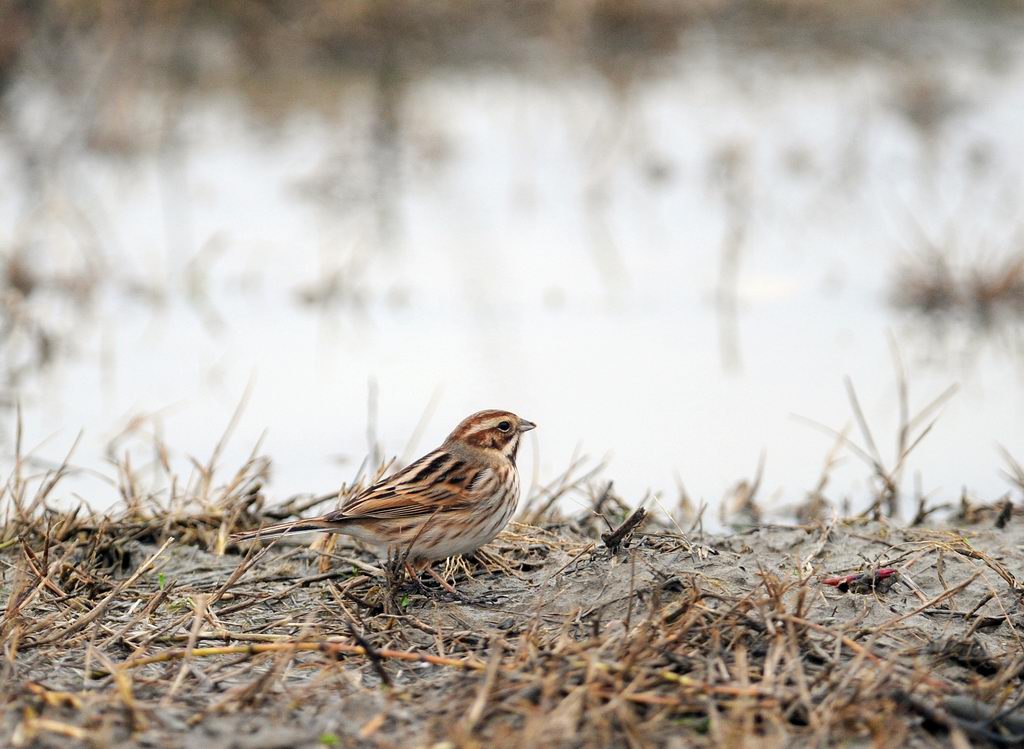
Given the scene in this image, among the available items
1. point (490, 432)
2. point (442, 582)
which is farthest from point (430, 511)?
point (490, 432)

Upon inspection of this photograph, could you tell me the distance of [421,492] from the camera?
6160 mm

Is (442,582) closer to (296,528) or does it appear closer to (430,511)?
(430,511)

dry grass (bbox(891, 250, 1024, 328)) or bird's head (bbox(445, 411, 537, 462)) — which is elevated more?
dry grass (bbox(891, 250, 1024, 328))

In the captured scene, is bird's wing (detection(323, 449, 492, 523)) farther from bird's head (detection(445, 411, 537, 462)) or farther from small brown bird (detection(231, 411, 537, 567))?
bird's head (detection(445, 411, 537, 462))

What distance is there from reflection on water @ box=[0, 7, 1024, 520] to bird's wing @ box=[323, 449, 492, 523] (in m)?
1.17

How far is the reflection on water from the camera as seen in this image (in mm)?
9023

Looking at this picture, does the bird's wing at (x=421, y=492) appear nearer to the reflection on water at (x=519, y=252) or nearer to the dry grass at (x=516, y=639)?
the dry grass at (x=516, y=639)

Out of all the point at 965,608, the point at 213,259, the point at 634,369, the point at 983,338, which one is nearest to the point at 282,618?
the point at 965,608

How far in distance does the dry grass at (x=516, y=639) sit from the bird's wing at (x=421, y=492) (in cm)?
24

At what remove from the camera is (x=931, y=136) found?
51.5 feet

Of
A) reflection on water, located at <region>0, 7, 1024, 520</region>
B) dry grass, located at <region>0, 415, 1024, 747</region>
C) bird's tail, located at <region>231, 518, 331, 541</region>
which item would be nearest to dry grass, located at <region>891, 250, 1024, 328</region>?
reflection on water, located at <region>0, 7, 1024, 520</region>

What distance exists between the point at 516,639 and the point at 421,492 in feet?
3.84

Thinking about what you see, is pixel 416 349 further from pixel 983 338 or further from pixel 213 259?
pixel 983 338

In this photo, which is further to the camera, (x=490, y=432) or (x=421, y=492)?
(x=490, y=432)
